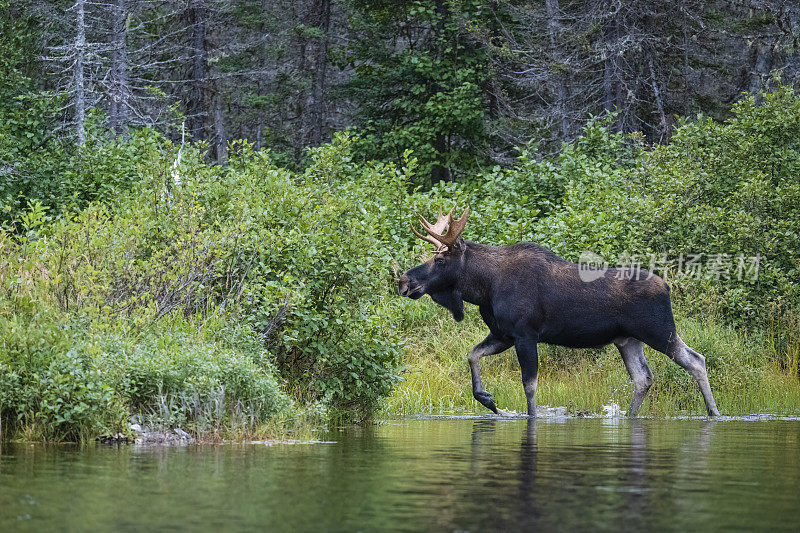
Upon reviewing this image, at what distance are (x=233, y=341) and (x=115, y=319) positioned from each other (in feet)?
3.68

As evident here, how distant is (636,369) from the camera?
14.6m

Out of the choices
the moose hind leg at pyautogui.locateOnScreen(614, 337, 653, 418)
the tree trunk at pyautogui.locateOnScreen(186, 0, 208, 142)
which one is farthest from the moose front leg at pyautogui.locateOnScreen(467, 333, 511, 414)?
the tree trunk at pyautogui.locateOnScreen(186, 0, 208, 142)

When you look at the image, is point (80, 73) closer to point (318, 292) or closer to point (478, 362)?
point (478, 362)

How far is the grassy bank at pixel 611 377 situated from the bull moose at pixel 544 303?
40.4 inches

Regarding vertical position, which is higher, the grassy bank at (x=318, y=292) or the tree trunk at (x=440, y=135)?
the tree trunk at (x=440, y=135)

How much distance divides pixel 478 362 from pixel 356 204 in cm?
252

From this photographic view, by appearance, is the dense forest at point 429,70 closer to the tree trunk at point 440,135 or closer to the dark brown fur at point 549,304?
the tree trunk at point 440,135

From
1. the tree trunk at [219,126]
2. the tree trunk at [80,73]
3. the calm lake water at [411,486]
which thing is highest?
the tree trunk at [219,126]

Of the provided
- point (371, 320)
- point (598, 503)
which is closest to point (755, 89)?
point (371, 320)

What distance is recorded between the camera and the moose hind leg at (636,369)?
14.5 m

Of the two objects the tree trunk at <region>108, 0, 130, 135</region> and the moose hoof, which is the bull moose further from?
the tree trunk at <region>108, 0, 130, 135</region>

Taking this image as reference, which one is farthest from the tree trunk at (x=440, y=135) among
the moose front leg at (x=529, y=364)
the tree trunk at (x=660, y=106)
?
the moose front leg at (x=529, y=364)

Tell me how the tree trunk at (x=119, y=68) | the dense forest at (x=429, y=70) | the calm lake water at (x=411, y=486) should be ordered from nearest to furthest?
the calm lake water at (x=411, y=486) < the dense forest at (x=429, y=70) < the tree trunk at (x=119, y=68)

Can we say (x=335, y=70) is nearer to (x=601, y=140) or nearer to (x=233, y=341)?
(x=601, y=140)
